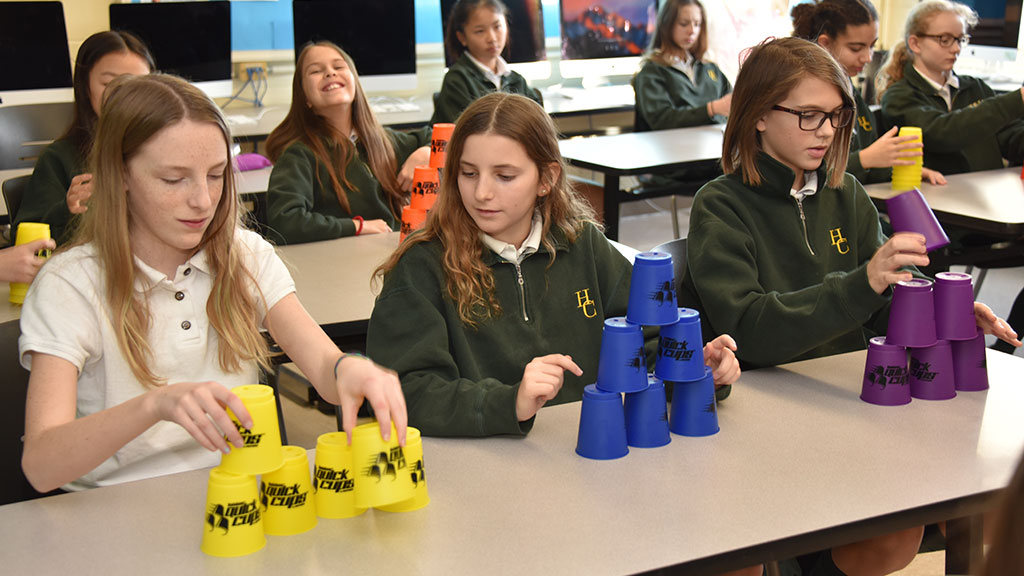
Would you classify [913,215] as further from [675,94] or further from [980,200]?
[675,94]

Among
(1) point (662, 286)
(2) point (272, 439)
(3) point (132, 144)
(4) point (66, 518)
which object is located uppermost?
(3) point (132, 144)

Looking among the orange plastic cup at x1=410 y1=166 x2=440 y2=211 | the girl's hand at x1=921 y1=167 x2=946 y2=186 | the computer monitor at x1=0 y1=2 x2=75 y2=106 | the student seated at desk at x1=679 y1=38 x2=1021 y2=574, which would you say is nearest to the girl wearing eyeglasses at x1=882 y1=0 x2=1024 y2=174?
the girl's hand at x1=921 y1=167 x2=946 y2=186

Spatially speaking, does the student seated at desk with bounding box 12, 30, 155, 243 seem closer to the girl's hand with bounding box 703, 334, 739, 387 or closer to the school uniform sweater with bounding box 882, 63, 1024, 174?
the girl's hand with bounding box 703, 334, 739, 387

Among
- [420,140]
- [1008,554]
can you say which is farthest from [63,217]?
[1008,554]

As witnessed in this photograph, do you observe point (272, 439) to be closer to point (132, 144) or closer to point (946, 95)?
point (132, 144)

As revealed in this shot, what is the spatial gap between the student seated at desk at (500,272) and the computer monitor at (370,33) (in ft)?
10.8

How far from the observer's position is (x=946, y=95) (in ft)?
12.5

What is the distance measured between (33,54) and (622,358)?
4023 millimetres

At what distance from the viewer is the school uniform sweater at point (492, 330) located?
146 cm

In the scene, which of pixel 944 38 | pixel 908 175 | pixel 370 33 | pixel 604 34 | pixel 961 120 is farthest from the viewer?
pixel 604 34

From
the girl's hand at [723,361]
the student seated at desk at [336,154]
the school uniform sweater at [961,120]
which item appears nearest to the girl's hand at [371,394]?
the girl's hand at [723,361]

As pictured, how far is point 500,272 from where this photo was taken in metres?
1.74

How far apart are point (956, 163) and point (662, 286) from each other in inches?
111

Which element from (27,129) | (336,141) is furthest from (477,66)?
(27,129)
